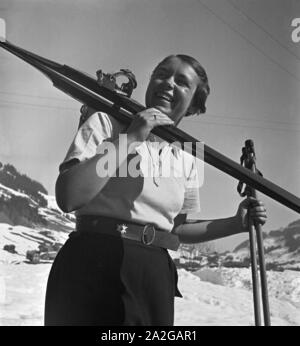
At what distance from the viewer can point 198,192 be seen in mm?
903

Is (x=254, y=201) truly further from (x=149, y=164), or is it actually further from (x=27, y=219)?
(x=27, y=219)

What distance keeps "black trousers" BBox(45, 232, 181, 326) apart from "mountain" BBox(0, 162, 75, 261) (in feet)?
0.67

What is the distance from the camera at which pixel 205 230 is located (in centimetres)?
88

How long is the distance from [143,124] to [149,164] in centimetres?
12

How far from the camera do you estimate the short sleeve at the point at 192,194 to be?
0.87 meters

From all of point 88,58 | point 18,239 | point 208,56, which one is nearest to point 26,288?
point 18,239

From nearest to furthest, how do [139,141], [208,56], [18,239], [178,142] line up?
[139,141]
[178,142]
[18,239]
[208,56]

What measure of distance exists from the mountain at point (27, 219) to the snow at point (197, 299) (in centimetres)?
4

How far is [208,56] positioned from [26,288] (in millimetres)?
666

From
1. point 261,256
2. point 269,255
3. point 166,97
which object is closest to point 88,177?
point 166,97

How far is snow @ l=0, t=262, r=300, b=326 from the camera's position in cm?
91

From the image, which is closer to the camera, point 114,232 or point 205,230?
point 114,232

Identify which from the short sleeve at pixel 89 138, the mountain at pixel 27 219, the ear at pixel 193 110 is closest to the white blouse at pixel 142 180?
the short sleeve at pixel 89 138
